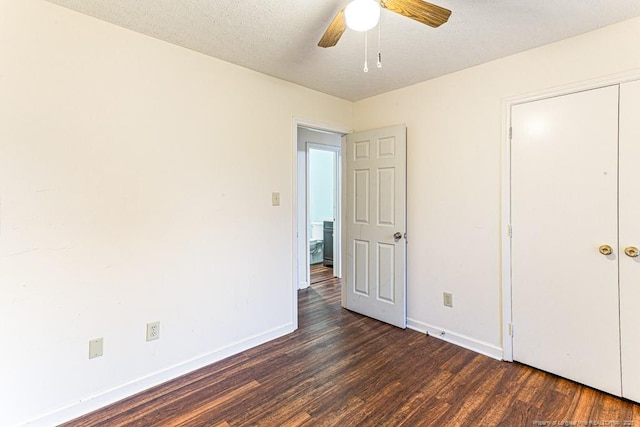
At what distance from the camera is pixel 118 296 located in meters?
1.99

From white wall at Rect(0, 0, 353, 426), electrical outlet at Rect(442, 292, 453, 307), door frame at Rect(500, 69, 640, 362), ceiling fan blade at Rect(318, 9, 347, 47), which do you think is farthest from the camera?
electrical outlet at Rect(442, 292, 453, 307)

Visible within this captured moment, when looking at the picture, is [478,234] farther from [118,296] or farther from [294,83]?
[118,296]

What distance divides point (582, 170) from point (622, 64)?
0.66 m

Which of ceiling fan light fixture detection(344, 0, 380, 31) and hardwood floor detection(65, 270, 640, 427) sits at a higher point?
ceiling fan light fixture detection(344, 0, 380, 31)

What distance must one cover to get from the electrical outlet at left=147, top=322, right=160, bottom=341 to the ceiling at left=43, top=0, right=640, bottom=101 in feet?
6.43

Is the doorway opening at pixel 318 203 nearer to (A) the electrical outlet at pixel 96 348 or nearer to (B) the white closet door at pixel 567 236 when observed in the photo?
(A) the electrical outlet at pixel 96 348

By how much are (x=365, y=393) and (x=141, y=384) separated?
1492mm

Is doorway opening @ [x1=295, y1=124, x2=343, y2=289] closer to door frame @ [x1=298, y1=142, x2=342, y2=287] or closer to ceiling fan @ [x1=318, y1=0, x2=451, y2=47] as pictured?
door frame @ [x1=298, y1=142, x2=342, y2=287]

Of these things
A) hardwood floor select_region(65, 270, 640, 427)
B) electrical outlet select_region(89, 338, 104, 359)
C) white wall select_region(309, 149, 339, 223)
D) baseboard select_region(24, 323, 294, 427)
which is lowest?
hardwood floor select_region(65, 270, 640, 427)

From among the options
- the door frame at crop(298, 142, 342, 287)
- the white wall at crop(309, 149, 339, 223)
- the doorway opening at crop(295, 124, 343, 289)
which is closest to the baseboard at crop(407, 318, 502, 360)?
the doorway opening at crop(295, 124, 343, 289)

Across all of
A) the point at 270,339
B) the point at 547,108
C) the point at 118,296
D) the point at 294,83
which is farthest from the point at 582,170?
the point at 118,296

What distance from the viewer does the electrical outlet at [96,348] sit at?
189cm

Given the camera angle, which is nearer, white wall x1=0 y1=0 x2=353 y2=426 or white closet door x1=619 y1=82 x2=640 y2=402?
white wall x1=0 y1=0 x2=353 y2=426

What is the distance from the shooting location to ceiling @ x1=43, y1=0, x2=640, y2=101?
1.76 metres
